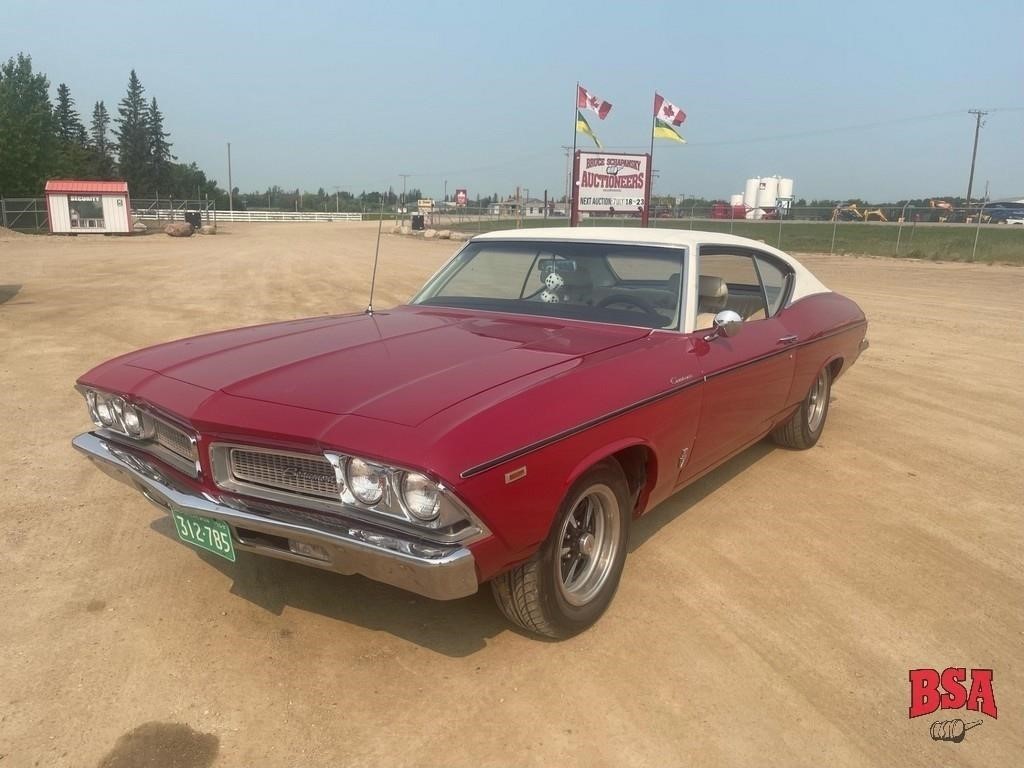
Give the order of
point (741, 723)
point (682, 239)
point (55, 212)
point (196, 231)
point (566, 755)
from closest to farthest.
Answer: point (566, 755) < point (741, 723) < point (682, 239) < point (55, 212) < point (196, 231)

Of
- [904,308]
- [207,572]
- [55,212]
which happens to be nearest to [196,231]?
[55,212]

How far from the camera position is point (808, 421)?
17.1 feet

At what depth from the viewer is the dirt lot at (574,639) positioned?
241 cm

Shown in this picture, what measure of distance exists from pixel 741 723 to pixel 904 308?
12.1 metres

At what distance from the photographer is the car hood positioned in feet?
8.67

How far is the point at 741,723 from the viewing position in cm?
251

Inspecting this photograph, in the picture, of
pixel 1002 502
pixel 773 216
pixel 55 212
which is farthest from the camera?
pixel 773 216

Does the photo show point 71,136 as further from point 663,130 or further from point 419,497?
point 419,497

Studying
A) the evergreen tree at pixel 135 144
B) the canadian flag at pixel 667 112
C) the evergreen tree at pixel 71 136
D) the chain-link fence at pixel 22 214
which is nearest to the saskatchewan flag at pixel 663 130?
the canadian flag at pixel 667 112

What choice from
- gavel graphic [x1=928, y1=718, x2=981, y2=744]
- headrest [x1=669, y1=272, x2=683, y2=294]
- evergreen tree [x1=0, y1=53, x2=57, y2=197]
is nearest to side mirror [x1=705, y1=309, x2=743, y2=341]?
headrest [x1=669, y1=272, x2=683, y2=294]

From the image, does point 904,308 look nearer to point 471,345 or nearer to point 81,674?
point 471,345

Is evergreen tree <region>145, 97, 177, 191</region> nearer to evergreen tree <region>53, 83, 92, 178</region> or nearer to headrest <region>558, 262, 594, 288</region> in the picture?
evergreen tree <region>53, 83, 92, 178</region>

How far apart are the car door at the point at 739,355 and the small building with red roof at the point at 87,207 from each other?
34.1 meters

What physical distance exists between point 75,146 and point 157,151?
20241 millimetres
